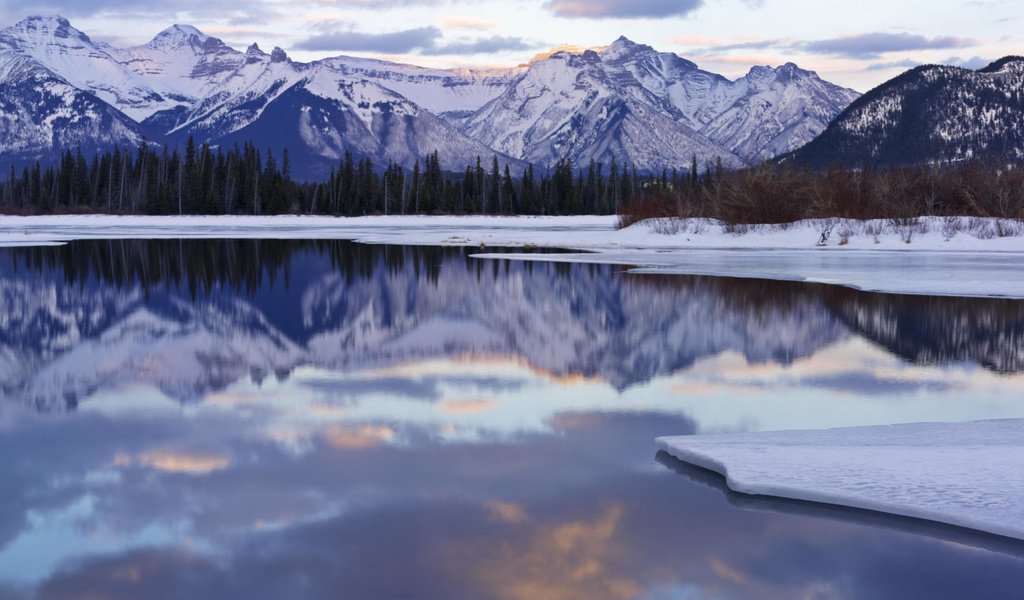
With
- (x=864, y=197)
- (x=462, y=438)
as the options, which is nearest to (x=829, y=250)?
(x=864, y=197)

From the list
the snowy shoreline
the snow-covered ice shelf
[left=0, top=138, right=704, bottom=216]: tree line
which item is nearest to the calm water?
the snow-covered ice shelf

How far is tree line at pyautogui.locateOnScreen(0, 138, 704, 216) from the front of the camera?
140 metres

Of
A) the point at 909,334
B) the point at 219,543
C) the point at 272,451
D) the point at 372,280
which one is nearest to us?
the point at 219,543

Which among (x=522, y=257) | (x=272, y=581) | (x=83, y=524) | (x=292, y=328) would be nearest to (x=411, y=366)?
(x=292, y=328)

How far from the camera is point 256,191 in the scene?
138250 millimetres

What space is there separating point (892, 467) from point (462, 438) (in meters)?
4.94

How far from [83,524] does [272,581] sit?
247cm

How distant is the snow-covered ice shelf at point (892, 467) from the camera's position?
998 cm

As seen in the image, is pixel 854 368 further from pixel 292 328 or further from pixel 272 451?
pixel 292 328

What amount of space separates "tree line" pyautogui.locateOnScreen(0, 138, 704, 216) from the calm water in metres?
114

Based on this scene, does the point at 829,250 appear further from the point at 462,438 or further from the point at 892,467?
the point at 892,467

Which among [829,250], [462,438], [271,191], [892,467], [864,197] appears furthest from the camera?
[271,191]

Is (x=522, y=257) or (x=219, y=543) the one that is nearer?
(x=219, y=543)

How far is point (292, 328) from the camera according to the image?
24234mm
